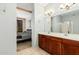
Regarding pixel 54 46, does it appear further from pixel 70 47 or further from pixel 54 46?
pixel 70 47

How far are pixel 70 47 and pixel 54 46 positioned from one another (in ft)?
3.02

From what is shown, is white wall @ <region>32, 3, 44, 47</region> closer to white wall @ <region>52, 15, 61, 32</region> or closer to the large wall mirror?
white wall @ <region>52, 15, 61, 32</region>

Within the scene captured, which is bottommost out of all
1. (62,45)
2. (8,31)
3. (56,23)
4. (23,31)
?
(62,45)

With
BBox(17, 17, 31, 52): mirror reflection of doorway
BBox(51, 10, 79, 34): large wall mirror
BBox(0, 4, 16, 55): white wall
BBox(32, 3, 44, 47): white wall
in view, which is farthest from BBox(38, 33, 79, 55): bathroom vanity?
BBox(17, 17, 31, 52): mirror reflection of doorway

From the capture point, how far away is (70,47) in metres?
2.77

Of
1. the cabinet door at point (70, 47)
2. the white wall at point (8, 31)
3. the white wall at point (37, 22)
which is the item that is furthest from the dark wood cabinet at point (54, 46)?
the white wall at point (8, 31)

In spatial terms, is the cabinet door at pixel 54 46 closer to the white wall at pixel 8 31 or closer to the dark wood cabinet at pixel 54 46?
the dark wood cabinet at pixel 54 46

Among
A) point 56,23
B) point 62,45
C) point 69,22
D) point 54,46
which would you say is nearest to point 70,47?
point 62,45

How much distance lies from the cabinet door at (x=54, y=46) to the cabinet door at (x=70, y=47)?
0.28 metres

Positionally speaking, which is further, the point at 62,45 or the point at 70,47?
the point at 62,45

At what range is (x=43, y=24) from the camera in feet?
18.0

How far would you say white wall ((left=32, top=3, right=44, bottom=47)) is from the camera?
5.27 metres

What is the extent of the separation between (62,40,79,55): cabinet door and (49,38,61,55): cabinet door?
28 centimetres
